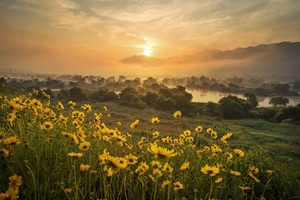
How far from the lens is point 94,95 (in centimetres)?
8144

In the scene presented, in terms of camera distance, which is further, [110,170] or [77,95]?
[77,95]

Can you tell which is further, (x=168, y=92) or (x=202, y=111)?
(x=168, y=92)

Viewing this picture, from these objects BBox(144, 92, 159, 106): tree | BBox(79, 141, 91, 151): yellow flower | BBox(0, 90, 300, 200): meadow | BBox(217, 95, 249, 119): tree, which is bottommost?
BBox(217, 95, 249, 119): tree

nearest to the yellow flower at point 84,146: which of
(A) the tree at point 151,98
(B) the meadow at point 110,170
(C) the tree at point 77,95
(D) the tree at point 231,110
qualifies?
(B) the meadow at point 110,170

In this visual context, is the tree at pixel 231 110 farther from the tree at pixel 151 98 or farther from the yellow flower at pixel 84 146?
the yellow flower at pixel 84 146

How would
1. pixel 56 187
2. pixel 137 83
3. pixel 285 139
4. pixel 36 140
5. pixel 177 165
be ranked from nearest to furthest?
1. pixel 56 187
2. pixel 36 140
3. pixel 177 165
4. pixel 285 139
5. pixel 137 83

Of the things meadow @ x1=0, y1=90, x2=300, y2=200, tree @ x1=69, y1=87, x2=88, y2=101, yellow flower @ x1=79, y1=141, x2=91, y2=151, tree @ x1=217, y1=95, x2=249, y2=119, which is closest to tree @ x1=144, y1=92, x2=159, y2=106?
tree @ x1=217, y1=95, x2=249, y2=119

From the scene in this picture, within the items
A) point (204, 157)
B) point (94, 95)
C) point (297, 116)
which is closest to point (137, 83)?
point (94, 95)

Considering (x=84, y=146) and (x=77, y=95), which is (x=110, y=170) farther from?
(x=77, y=95)

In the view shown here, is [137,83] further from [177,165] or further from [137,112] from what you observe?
[177,165]

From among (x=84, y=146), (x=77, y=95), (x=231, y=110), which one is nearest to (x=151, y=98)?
(x=231, y=110)

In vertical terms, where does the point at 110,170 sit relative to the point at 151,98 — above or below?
above

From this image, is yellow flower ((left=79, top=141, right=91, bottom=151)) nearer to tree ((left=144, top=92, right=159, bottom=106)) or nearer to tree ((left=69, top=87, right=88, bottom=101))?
tree ((left=144, top=92, right=159, bottom=106))

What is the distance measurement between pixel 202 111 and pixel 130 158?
219 ft
